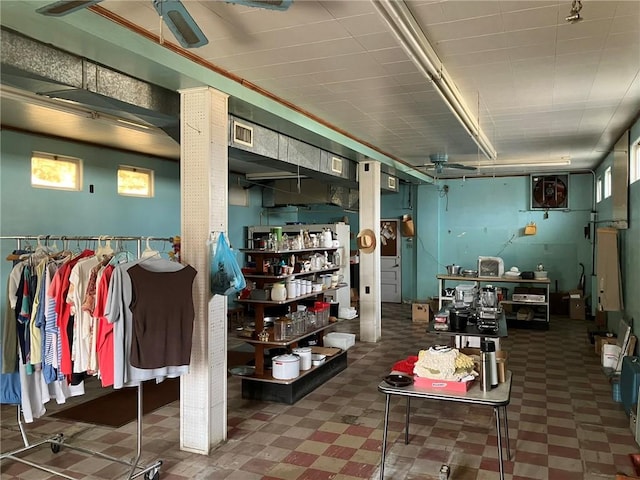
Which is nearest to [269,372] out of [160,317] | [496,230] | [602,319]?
[160,317]

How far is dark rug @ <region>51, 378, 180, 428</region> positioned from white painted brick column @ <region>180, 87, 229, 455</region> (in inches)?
48.5

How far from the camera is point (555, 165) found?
947cm

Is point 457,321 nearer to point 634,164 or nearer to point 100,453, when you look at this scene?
point 634,164

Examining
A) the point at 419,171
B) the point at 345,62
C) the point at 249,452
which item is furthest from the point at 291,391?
the point at 419,171

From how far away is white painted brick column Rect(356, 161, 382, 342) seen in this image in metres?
8.26

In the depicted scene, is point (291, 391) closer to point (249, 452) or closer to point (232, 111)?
point (249, 452)

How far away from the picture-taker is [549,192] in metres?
11.4

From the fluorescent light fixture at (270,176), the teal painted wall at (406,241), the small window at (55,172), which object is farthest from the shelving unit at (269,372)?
the teal painted wall at (406,241)

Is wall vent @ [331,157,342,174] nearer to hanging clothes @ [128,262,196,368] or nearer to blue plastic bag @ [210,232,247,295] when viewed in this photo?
blue plastic bag @ [210,232,247,295]

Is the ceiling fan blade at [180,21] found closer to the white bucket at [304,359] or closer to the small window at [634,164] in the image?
the white bucket at [304,359]

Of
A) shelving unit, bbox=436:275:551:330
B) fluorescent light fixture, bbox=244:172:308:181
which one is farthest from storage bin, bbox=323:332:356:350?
fluorescent light fixture, bbox=244:172:308:181

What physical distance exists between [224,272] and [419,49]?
2.28m

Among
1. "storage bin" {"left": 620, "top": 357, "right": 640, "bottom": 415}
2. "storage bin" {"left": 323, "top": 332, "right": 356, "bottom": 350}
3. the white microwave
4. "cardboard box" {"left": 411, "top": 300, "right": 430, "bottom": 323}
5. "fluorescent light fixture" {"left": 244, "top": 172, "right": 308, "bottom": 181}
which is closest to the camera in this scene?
"storage bin" {"left": 620, "top": 357, "right": 640, "bottom": 415}

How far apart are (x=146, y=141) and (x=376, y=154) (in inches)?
144
